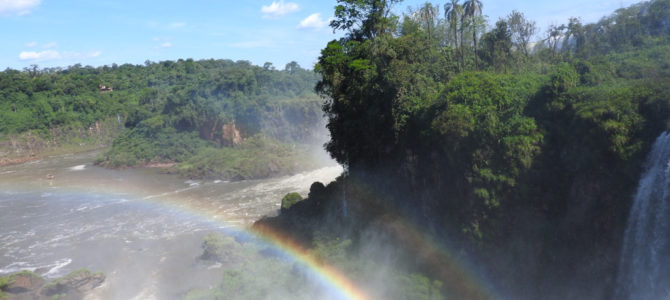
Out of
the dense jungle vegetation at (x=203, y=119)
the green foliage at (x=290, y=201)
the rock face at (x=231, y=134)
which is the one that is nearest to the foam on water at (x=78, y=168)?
the dense jungle vegetation at (x=203, y=119)

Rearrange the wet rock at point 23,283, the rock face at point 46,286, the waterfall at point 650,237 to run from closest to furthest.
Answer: the waterfall at point 650,237 → the rock face at point 46,286 → the wet rock at point 23,283

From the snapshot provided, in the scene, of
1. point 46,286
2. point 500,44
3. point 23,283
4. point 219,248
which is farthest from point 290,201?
point 500,44

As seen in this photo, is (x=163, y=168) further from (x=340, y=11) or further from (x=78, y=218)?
(x=340, y=11)

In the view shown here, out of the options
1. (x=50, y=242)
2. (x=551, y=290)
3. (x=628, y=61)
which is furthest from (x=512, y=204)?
(x=50, y=242)

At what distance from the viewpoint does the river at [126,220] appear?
2873 centimetres

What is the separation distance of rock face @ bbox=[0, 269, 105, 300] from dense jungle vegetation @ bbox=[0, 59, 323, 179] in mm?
27508

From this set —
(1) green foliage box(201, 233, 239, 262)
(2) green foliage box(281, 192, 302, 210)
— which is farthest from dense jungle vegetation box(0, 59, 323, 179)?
(1) green foliage box(201, 233, 239, 262)

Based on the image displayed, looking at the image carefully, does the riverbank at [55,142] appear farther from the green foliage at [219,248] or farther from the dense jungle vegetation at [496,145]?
the dense jungle vegetation at [496,145]

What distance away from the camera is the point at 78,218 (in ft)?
132

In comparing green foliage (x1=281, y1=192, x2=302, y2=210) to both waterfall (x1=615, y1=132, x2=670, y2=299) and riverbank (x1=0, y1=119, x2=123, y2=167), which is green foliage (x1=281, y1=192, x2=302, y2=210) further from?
riverbank (x1=0, y1=119, x2=123, y2=167)

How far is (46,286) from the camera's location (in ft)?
86.2

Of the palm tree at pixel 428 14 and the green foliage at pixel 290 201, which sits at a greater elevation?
the palm tree at pixel 428 14

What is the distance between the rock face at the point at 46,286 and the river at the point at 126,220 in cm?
98

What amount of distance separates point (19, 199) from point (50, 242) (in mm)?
17638
